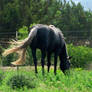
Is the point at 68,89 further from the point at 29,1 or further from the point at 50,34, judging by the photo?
the point at 29,1

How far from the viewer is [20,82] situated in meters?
5.79

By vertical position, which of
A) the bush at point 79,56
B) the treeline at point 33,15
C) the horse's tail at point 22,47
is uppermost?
the treeline at point 33,15

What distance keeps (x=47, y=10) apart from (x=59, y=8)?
3.78m

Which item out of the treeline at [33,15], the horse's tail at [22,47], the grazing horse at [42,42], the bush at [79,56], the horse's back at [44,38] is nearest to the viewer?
the horse's tail at [22,47]

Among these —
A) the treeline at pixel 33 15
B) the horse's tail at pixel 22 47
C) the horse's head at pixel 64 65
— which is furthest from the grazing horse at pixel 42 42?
the treeline at pixel 33 15

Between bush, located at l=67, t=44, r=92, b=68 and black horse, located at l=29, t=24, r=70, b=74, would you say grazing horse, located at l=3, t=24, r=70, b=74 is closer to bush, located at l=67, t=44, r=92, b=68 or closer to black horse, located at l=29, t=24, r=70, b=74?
black horse, located at l=29, t=24, r=70, b=74

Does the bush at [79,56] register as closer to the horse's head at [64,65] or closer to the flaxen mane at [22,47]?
the horse's head at [64,65]

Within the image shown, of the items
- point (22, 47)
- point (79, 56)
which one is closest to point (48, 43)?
point (22, 47)

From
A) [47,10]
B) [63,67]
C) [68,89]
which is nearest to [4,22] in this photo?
[47,10]

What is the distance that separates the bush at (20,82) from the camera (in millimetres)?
5734

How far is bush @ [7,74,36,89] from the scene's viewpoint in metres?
5.73

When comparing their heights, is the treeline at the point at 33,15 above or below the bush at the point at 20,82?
above

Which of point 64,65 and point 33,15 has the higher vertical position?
point 33,15

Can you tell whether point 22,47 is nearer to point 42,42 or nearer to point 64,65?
point 42,42
